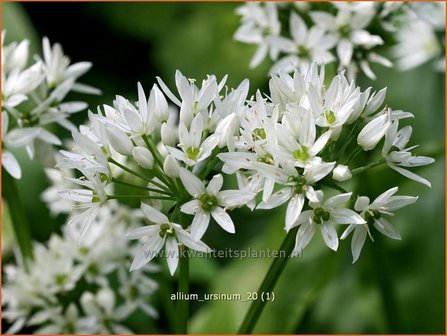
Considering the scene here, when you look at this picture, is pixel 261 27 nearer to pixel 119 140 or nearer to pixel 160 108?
pixel 160 108

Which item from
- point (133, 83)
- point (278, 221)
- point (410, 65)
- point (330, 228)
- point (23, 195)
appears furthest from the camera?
point (133, 83)

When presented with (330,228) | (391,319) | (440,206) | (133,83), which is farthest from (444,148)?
(133,83)

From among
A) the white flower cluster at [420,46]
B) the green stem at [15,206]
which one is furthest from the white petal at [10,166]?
the white flower cluster at [420,46]

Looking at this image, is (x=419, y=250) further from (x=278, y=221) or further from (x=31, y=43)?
(x=31, y=43)

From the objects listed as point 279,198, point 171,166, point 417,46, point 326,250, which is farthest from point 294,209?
point 417,46

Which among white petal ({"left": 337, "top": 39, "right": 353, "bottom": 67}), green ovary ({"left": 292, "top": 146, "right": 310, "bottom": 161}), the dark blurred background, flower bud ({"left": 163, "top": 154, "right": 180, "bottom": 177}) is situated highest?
white petal ({"left": 337, "top": 39, "right": 353, "bottom": 67})

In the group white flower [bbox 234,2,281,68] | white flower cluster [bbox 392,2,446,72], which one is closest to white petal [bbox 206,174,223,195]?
white flower [bbox 234,2,281,68]

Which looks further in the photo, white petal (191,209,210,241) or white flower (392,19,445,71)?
white flower (392,19,445,71)

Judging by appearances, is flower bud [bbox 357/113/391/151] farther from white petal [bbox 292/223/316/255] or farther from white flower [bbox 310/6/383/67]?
white flower [bbox 310/6/383/67]
